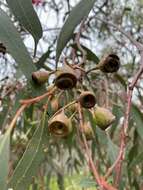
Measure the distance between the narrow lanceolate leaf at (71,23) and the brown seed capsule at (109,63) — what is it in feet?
0.55

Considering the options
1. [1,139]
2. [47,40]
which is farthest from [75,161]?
[1,139]

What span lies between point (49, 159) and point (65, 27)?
1.90 meters

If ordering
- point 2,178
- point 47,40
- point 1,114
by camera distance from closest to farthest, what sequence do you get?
point 2,178 → point 1,114 → point 47,40

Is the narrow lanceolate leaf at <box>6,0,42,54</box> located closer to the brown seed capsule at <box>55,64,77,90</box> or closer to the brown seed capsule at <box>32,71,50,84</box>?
the brown seed capsule at <box>32,71,50,84</box>

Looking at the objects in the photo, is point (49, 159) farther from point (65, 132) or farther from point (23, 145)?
point (65, 132)

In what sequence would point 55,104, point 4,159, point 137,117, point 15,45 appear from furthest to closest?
point 137,117, point 15,45, point 55,104, point 4,159

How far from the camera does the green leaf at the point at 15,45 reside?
3.60 ft

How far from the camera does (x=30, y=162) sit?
995 mm

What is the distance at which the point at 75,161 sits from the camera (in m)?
3.27

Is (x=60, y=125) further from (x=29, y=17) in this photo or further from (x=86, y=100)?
(x=29, y=17)

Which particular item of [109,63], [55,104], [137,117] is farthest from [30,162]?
[137,117]

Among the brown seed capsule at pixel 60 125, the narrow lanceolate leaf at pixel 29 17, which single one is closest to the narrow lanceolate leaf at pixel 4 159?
the brown seed capsule at pixel 60 125

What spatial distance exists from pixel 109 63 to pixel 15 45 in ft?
0.70

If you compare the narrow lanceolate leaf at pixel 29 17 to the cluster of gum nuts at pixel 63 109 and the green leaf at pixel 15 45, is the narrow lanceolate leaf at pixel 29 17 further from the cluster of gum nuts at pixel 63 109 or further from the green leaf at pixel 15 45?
the cluster of gum nuts at pixel 63 109
